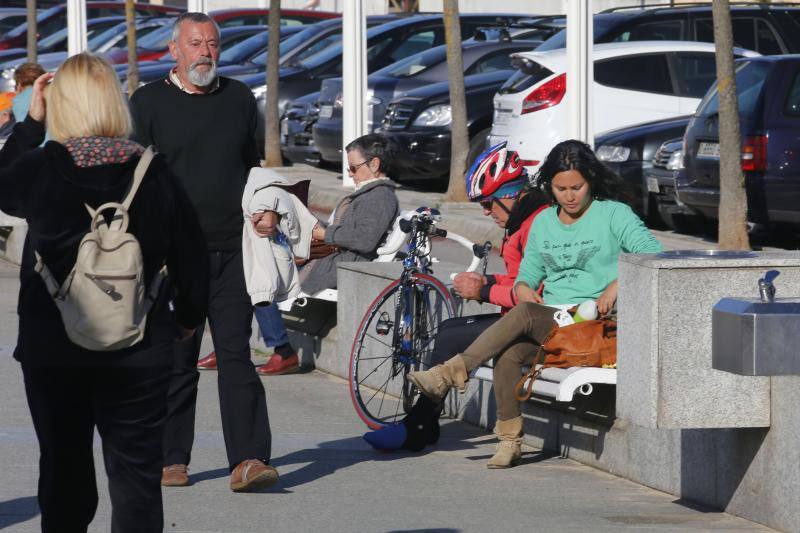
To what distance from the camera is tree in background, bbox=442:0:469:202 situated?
1758 centimetres

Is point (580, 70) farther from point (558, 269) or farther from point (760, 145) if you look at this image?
point (558, 269)

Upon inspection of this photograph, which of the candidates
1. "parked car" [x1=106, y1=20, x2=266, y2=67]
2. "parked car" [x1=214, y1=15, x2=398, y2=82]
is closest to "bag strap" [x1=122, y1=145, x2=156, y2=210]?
"parked car" [x1=214, y1=15, x2=398, y2=82]

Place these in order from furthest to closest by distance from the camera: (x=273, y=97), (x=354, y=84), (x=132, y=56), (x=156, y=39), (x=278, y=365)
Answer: (x=156, y=39), (x=132, y=56), (x=273, y=97), (x=354, y=84), (x=278, y=365)

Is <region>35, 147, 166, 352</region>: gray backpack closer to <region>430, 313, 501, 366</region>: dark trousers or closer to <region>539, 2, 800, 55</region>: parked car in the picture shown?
<region>430, 313, 501, 366</region>: dark trousers

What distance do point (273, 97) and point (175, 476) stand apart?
16.2 meters

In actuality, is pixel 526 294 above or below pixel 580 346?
above

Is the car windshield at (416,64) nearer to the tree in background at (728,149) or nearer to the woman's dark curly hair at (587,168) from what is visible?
the tree in background at (728,149)

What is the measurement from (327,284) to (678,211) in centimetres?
621

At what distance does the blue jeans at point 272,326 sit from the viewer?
31.6 feet

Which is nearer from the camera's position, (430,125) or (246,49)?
(430,125)

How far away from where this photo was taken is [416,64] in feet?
68.5

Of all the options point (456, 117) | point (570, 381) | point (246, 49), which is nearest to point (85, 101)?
point (570, 381)

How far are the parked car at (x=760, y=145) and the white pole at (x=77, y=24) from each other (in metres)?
15.0

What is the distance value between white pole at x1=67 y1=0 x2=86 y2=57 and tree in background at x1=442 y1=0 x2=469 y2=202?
34.9 ft
